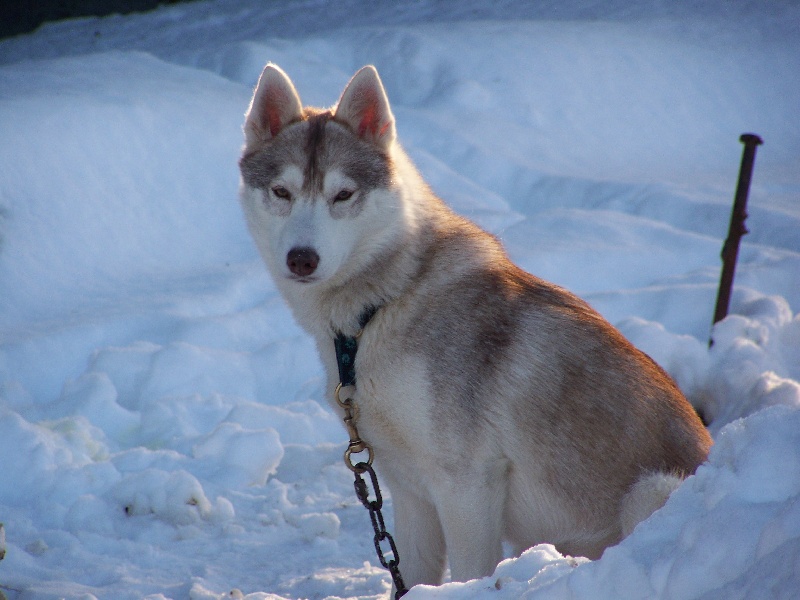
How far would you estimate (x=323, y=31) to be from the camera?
10.4 m

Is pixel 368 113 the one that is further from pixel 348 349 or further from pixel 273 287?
pixel 273 287

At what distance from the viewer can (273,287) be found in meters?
5.96

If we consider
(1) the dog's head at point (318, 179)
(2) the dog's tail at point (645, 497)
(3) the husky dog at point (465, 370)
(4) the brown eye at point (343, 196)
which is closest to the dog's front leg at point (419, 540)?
(3) the husky dog at point (465, 370)

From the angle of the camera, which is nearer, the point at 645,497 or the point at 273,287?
the point at 645,497

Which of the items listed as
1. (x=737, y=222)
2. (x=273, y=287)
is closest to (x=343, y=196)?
(x=737, y=222)

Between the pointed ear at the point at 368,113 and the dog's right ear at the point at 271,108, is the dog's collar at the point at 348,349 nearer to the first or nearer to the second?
the pointed ear at the point at 368,113

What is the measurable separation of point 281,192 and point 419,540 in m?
1.36

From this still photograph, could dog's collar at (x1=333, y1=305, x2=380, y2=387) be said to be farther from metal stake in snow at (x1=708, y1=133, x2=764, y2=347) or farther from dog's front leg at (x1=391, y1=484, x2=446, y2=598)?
metal stake in snow at (x1=708, y1=133, x2=764, y2=347)

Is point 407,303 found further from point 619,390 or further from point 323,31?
point 323,31

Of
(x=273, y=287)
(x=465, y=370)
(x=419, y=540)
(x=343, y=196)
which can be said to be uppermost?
(x=343, y=196)

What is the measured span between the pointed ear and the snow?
5.23ft

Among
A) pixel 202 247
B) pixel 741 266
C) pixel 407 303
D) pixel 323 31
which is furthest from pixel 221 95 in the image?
pixel 407 303

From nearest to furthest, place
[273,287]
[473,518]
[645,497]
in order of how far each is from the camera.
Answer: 1. [645,497]
2. [473,518]
3. [273,287]

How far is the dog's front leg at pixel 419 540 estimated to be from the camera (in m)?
2.79
